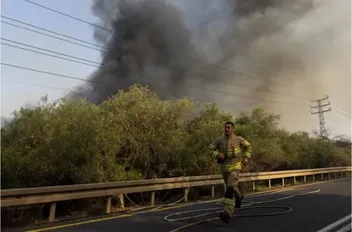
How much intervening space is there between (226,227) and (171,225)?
891 mm

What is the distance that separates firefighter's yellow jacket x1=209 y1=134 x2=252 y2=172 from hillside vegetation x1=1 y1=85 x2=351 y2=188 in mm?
3670

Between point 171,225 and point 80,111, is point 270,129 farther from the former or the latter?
point 171,225

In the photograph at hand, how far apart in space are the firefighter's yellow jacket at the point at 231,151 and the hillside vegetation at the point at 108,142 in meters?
3.67

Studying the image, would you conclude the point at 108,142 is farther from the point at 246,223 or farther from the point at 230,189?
the point at 246,223

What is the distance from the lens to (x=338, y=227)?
598 centimetres

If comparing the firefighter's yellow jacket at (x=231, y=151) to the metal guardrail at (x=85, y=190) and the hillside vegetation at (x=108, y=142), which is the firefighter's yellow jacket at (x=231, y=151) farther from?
the hillside vegetation at (x=108, y=142)

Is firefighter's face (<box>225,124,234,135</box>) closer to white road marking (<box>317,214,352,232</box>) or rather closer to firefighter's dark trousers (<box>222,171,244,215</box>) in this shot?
firefighter's dark trousers (<box>222,171,244,215</box>)

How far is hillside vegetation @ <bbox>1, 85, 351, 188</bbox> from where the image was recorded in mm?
8367

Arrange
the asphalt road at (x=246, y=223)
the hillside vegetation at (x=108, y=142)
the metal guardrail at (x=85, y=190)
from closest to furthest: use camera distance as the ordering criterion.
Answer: the asphalt road at (x=246, y=223) → the metal guardrail at (x=85, y=190) → the hillside vegetation at (x=108, y=142)

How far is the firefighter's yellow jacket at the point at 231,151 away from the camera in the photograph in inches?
263

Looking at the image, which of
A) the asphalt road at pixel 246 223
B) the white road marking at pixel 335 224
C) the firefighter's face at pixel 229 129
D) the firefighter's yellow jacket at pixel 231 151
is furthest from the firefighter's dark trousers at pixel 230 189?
the white road marking at pixel 335 224

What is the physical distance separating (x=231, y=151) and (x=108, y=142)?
13.8 feet

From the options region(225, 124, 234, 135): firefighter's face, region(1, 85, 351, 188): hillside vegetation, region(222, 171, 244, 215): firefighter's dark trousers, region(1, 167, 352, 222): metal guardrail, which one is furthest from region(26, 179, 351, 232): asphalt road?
region(1, 85, 351, 188): hillside vegetation

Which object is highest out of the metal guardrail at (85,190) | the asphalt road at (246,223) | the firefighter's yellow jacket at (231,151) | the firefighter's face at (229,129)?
the firefighter's face at (229,129)
